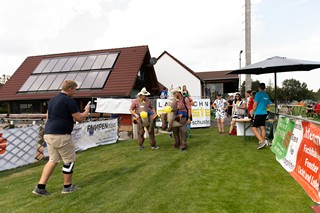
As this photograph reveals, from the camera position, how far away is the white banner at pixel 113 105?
1330cm

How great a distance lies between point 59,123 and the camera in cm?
458

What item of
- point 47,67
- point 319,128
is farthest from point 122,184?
point 47,67

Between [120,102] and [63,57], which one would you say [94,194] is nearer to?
[120,102]

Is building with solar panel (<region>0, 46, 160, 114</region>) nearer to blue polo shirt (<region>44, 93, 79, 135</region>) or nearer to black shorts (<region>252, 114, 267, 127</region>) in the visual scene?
black shorts (<region>252, 114, 267, 127</region>)

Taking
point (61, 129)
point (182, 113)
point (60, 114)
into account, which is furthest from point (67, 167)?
point (182, 113)

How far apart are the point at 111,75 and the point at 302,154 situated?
15.1 meters

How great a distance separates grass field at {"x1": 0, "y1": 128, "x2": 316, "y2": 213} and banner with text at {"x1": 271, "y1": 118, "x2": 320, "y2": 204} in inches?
6.8

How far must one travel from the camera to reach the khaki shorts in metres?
4.59

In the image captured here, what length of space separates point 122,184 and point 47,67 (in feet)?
59.6

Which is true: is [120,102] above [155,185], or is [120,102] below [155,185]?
above

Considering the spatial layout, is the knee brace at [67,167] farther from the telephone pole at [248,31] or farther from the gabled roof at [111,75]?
the gabled roof at [111,75]

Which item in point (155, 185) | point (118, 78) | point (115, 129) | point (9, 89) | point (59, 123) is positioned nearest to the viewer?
point (59, 123)

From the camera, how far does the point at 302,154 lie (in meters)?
4.68

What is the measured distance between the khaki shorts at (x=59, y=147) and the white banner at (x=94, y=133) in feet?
15.6
